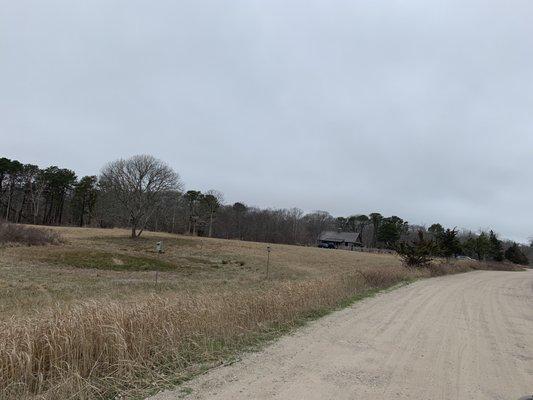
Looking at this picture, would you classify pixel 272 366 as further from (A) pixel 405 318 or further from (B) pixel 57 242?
(B) pixel 57 242

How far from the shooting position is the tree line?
6225 centimetres

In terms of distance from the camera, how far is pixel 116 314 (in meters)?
7.11

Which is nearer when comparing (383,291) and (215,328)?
(215,328)

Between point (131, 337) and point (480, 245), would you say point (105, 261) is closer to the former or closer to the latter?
point (131, 337)

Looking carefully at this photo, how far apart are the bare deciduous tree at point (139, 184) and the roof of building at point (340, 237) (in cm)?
7046

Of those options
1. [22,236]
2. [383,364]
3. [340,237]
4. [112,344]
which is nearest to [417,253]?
[383,364]

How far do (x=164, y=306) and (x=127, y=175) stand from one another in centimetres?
5525

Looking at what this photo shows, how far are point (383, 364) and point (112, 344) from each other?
167 inches

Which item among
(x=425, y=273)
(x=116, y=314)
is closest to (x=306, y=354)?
(x=116, y=314)

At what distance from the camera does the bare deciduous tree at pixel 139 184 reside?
198 ft

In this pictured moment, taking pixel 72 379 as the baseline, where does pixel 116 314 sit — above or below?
above

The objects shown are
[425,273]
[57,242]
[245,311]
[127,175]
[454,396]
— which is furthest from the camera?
[127,175]

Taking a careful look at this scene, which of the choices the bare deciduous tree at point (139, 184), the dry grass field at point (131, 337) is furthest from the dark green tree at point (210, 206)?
the dry grass field at point (131, 337)

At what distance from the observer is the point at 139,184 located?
199ft
